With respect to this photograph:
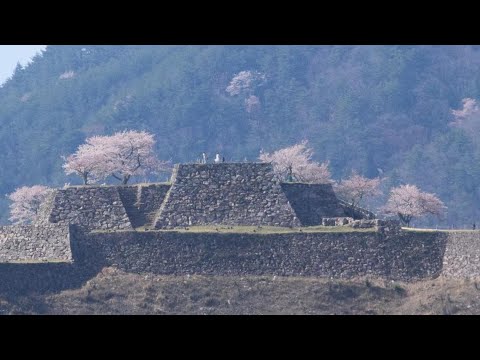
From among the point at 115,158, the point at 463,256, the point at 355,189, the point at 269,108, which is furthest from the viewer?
the point at 269,108

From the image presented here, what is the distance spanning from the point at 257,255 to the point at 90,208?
7.71 m

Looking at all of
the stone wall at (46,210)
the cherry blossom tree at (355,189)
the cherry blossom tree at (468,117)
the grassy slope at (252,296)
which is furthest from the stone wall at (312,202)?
the cherry blossom tree at (468,117)

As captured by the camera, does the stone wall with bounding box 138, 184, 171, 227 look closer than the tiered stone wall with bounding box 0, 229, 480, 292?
No

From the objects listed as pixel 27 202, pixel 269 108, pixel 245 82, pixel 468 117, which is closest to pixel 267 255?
pixel 27 202

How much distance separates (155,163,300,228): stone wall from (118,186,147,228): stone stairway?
3.15 ft

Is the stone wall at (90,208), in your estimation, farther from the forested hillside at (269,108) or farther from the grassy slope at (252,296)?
the forested hillside at (269,108)

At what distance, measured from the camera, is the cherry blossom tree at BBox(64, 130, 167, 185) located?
9856cm

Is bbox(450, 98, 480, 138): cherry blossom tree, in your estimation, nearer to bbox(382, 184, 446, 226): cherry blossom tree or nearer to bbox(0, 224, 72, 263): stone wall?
bbox(382, 184, 446, 226): cherry blossom tree

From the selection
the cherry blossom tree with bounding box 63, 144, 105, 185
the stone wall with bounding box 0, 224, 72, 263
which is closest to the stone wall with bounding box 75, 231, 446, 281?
the stone wall with bounding box 0, 224, 72, 263

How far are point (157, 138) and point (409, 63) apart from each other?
20.1 metres

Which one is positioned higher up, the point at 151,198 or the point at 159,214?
the point at 151,198

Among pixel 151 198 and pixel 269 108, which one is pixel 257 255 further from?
pixel 269 108

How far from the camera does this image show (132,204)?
88.5 m
